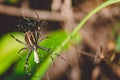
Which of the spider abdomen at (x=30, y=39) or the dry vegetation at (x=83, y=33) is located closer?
the spider abdomen at (x=30, y=39)

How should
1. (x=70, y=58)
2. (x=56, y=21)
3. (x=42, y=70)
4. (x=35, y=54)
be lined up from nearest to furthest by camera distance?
(x=35, y=54), (x=42, y=70), (x=70, y=58), (x=56, y=21)

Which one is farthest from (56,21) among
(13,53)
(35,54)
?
(35,54)

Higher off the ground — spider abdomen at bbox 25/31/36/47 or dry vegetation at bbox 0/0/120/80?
spider abdomen at bbox 25/31/36/47

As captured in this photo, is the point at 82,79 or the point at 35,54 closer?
the point at 35,54

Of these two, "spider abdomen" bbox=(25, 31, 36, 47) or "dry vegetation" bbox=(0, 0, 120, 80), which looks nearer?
"spider abdomen" bbox=(25, 31, 36, 47)

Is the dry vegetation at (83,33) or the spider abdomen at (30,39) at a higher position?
the spider abdomen at (30,39)

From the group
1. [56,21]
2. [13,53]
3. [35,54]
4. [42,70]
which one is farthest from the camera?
[56,21]

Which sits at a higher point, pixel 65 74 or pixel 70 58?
pixel 70 58

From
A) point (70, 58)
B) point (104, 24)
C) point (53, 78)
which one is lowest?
point (53, 78)

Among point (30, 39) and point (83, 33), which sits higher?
point (30, 39)

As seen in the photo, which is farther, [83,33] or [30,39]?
[83,33]

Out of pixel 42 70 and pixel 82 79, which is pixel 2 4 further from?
pixel 42 70
